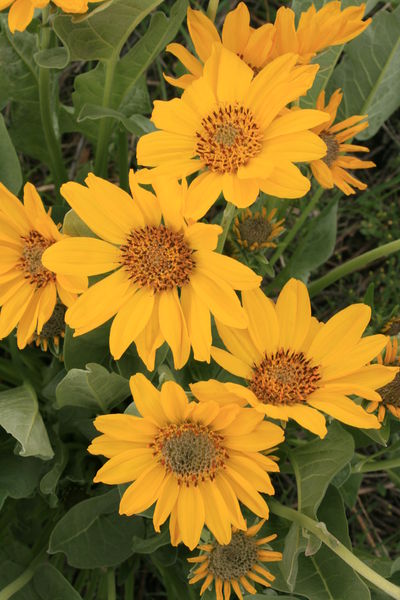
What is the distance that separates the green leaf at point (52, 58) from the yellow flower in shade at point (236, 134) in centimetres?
22

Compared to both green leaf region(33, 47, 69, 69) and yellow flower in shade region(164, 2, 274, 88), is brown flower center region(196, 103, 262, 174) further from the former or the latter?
green leaf region(33, 47, 69, 69)

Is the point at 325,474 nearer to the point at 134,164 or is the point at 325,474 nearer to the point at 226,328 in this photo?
the point at 226,328

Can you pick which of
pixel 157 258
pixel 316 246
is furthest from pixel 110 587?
pixel 316 246

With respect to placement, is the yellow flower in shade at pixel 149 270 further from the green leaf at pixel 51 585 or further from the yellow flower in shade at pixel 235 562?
the green leaf at pixel 51 585

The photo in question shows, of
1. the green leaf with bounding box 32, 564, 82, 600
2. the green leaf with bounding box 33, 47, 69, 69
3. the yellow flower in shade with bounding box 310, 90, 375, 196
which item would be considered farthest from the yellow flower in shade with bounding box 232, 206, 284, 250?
the green leaf with bounding box 32, 564, 82, 600

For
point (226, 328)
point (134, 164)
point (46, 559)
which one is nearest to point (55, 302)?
point (226, 328)

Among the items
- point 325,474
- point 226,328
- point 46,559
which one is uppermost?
point 226,328

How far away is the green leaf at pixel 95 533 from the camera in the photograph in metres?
1.18

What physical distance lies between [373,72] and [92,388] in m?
0.90

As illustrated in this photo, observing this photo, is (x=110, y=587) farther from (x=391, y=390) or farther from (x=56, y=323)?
(x=391, y=390)

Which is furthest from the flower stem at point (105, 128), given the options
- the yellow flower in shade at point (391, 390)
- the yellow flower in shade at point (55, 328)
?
the yellow flower in shade at point (391, 390)

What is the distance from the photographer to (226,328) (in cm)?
95

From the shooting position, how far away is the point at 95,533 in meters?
1.24

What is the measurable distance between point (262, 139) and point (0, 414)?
0.53 meters
